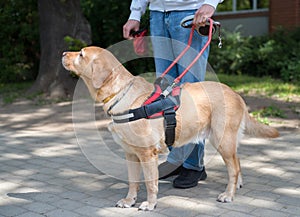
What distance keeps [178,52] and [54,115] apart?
480 centimetres

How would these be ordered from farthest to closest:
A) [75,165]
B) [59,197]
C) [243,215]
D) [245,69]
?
[245,69]
[75,165]
[59,197]
[243,215]

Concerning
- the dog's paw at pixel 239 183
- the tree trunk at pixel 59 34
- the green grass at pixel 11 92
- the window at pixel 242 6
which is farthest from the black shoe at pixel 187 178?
the window at pixel 242 6

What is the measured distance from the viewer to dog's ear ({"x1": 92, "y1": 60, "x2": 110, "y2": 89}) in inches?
150

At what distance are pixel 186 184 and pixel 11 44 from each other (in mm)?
11278

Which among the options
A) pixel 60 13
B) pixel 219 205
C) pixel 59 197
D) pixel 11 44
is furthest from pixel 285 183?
pixel 11 44

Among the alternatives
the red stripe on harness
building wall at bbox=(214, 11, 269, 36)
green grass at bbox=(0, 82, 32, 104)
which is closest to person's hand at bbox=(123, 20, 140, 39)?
the red stripe on harness

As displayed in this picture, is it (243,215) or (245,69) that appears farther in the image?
(245,69)

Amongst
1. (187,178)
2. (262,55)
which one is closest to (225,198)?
(187,178)

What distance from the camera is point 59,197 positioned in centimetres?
444

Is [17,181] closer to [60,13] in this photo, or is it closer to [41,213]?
[41,213]

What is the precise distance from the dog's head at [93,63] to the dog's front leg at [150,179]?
0.84 metres

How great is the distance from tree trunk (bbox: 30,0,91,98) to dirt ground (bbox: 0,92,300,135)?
0.64m

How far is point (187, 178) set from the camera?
4.64 meters

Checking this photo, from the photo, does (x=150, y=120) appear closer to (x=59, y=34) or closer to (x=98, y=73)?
(x=98, y=73)
